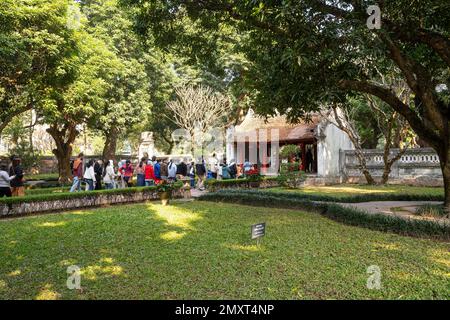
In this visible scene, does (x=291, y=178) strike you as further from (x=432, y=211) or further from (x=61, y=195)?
(x=61, y=195)

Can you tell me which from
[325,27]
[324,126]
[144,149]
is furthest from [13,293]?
[144,149]

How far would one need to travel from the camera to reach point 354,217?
8383 millimetres

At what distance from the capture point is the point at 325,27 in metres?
7.21

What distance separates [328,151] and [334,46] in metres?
15.1

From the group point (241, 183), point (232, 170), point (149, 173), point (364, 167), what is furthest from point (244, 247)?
point (364, 167)

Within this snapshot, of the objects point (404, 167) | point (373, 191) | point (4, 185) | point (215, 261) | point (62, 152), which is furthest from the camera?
point (62, 152)

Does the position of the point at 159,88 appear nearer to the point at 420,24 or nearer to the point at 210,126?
the point at 210,126

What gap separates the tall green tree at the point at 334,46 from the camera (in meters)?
6.71

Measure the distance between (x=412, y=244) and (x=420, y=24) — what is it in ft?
16.1

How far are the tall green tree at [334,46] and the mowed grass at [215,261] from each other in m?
2.89

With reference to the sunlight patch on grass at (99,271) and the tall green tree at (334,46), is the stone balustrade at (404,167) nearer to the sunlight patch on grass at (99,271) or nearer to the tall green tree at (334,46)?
the tall green tree at (334,46)

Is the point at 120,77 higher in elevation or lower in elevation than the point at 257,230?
higher

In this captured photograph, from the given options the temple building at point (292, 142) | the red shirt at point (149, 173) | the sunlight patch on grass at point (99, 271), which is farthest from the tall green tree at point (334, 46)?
the temple building at point (292, 142)

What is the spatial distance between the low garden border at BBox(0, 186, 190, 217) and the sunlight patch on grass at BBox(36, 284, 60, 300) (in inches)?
295
